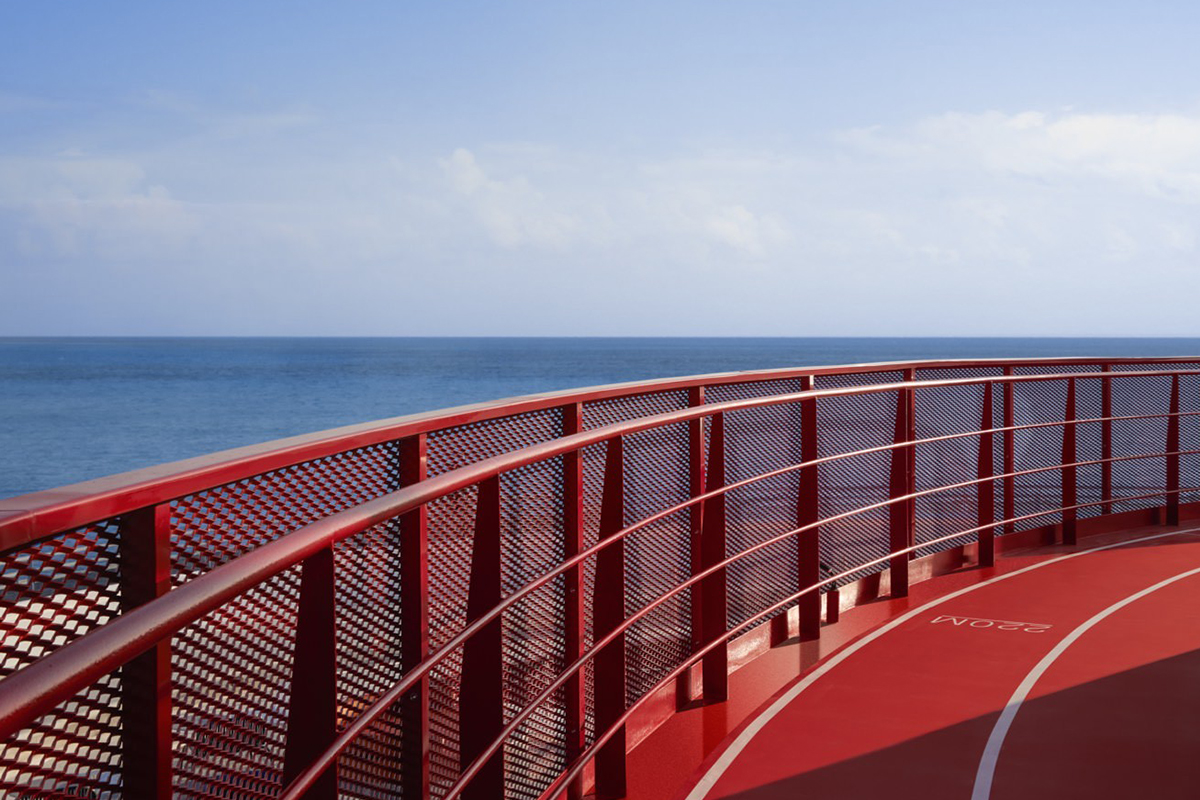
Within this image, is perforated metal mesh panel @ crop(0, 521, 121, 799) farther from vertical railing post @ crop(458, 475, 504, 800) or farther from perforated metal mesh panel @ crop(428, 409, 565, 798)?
perforated metal mesh panel @ crop(428, 409, 565, 798)

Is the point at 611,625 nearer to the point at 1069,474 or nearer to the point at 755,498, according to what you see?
the point at 755,498

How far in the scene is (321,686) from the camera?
6.07 ft

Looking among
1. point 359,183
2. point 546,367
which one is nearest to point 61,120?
point 359,183

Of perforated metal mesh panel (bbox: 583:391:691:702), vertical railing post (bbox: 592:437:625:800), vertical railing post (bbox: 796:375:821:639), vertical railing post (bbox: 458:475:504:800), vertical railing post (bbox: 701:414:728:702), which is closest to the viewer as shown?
vertical railing post (bbox: 458:475:504:800)

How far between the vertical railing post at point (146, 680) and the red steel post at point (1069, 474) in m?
7.74

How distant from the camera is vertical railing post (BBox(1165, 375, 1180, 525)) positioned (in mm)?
9500

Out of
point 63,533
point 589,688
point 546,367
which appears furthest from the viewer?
point 546,367

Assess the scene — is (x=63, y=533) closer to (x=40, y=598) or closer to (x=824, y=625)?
(x=40, y=598)

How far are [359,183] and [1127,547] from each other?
118m

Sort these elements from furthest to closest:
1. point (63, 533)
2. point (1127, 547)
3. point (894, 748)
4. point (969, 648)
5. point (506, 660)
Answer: point (1127, 547)
point (969, 648)
point (894, 748)
point (506, 660)
point (63, 533)

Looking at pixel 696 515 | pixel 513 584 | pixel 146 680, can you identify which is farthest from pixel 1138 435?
pixel 146 680

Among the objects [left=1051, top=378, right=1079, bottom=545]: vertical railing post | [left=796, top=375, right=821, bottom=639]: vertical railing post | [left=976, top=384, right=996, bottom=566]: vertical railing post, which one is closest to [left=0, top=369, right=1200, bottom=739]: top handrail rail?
[left=796, top=375, right=821, bottom=639]: vertical railing post

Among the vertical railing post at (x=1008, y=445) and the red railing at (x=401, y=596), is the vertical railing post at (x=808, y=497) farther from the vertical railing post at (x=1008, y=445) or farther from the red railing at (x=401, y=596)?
the vertical railing post at (x=1008, y=445)

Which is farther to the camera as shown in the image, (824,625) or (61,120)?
(61,120)
